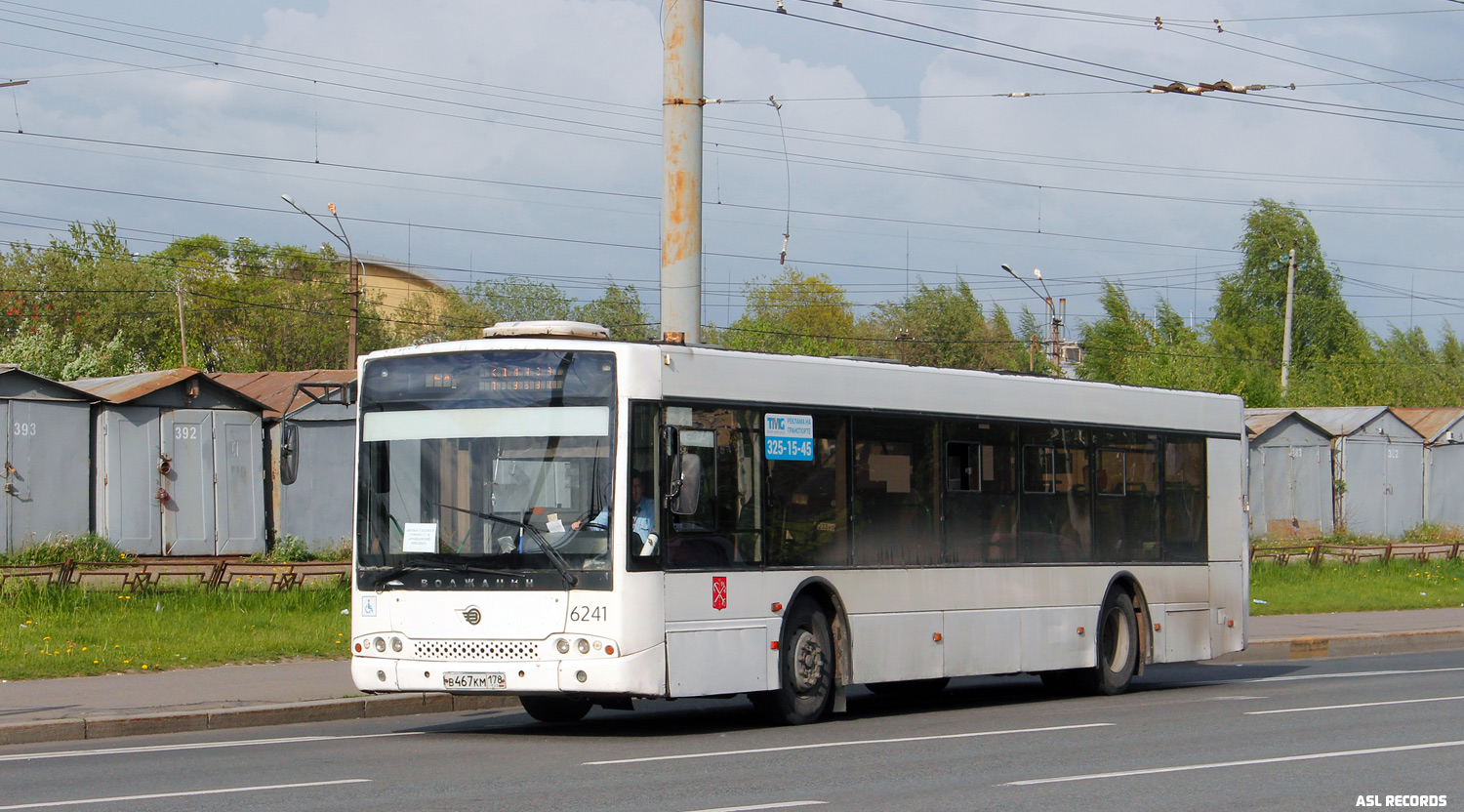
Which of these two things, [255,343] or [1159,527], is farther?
[255,343]

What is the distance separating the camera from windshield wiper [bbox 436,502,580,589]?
11.3m

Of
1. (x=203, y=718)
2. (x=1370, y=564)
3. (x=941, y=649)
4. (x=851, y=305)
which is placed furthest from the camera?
(x=851, y=305)

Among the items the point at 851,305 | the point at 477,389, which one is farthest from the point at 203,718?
the point at 851,305

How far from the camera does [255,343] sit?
2943 inches

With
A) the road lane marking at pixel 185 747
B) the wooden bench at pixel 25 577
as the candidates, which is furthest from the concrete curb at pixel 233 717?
the wooden bench at pixel 25 577

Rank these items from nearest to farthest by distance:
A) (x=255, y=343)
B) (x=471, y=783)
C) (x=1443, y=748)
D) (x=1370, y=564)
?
(x=471, y=783), (x=1443, y=748), (x=1370, y=564), (x=255, y=343)

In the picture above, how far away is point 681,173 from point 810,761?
863cm

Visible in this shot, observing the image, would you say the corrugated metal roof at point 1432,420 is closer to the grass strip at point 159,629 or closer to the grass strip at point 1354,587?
the grass strip at point 1354,587

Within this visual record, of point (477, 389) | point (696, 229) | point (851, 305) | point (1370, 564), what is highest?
point (851, 305)

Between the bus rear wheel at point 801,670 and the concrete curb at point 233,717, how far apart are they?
3.37 meters

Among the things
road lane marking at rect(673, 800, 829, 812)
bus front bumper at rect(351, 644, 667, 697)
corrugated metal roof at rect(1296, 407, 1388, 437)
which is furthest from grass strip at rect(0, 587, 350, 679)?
corrugated metal roof at rect(1296, 407, 1388, 437)

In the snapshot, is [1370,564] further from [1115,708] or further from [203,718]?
[203,718]

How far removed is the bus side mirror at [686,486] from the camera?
37.0ft

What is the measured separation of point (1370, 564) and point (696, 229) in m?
22.4
